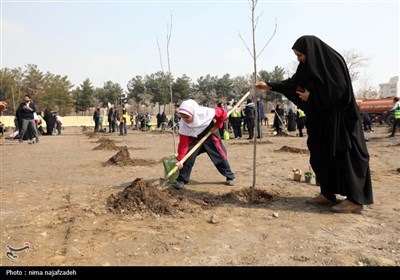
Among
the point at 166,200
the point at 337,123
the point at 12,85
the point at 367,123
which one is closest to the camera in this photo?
the point at 337,123

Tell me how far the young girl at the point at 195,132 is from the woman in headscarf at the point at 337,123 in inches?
63.1

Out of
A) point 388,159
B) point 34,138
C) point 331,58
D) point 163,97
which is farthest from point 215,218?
point 163,97

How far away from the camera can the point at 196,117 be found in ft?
18.1

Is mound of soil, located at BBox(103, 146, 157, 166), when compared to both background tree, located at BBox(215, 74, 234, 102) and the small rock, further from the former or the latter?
background tree, located at BBox(215, 74, 234, 102)

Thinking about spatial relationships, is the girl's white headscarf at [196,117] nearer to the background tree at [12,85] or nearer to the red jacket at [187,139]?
the red jacket at [187,139]

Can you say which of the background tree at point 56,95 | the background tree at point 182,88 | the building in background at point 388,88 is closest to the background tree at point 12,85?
the background tree at point 56,95

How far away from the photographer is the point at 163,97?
55312mm

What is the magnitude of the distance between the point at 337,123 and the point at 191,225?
80.9 inches

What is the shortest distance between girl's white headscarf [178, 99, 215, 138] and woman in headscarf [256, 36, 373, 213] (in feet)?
5.27

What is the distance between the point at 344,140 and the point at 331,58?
0.97m

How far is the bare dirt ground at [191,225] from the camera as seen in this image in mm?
3070

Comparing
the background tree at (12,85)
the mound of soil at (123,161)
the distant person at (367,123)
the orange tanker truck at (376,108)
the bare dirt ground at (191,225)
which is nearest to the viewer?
the bare dirt ground at (191,225)

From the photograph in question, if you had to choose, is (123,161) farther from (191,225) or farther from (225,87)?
(225,87)

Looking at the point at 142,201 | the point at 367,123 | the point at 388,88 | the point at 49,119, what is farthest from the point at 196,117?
the point at 388,88
